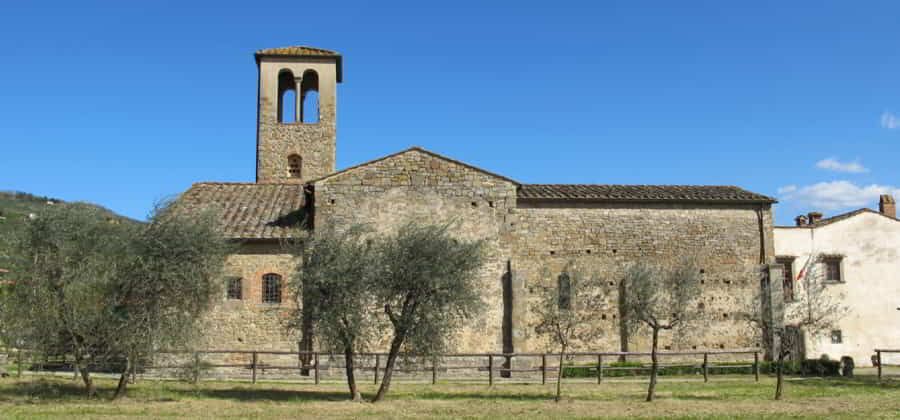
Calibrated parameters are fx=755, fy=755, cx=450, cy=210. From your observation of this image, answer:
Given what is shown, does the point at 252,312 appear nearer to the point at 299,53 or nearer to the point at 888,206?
the point at 299,53

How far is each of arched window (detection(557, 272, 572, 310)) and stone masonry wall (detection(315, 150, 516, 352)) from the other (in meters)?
2.47

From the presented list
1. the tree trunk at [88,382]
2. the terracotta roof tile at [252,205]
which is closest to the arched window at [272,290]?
the terracotta roof tile at [252,205]

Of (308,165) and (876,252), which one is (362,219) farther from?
(876,252)

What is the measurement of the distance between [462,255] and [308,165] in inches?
778

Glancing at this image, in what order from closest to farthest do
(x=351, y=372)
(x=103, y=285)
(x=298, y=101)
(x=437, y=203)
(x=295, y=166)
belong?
(x=103, y=285), (x=351, y=372), (x=437, y=203), (x=295, y=166), (x=298, y=101)

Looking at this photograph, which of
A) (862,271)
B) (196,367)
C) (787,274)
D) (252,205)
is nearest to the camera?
(196,367)

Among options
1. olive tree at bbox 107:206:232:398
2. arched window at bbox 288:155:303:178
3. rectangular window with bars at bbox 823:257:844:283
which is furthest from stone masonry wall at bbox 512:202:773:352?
arched window at bbox 288:155:303:178

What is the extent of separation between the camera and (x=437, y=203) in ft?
88.4

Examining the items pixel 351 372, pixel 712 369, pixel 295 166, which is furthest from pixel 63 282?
pixel 295 166

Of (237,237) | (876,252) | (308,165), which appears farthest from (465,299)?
(876,252)

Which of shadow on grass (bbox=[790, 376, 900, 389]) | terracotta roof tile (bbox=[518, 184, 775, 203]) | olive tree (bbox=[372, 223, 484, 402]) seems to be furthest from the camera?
terracotta roof tile (bbox=[518, 184, 775, 203])

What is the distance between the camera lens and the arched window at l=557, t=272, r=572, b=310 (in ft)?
67.9

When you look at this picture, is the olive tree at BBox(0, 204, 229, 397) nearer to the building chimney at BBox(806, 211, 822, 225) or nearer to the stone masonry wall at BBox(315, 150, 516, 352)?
the stone masonry wall at BBox(315, 150, 516, 352)

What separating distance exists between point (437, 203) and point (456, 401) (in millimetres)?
9631
